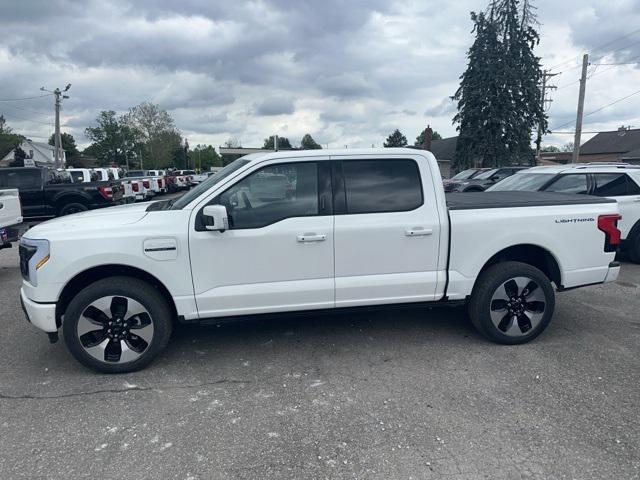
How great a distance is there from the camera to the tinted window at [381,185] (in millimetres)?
3938

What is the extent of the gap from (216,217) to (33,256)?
1536 mm

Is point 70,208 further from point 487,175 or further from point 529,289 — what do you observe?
point 487,175

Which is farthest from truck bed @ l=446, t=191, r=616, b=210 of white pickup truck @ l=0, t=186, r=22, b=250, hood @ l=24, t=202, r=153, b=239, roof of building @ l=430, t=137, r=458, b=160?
roof of building @ l=430, t=137, r=458, b=160

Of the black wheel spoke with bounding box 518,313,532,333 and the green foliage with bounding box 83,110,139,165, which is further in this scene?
the green foliage with bounding box 83,110,139,165

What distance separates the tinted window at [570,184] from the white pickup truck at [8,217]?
8937 millimetres

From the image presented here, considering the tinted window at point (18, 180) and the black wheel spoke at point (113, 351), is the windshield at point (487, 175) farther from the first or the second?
the black wheel spoke at point (113, 351)

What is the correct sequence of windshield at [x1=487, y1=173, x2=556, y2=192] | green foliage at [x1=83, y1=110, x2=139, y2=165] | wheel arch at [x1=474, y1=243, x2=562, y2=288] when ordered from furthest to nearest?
1. green foliage at [x1=83, y1=110, x2=139, y2=165]
2. windshield at [x1=487, y1=173, x2=556, y2=192]
3. wheel arch at [x1=474, y1=243, x2=562, y2=288]

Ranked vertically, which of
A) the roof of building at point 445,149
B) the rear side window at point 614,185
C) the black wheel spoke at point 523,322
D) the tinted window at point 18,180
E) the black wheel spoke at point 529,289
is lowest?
the black wheel spoke at point 523,322

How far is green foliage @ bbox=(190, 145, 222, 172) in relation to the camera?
336 ft

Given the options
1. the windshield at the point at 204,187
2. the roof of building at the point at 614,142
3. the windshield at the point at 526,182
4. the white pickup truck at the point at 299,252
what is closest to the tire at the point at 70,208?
the white pickup truck at the point at 299,252

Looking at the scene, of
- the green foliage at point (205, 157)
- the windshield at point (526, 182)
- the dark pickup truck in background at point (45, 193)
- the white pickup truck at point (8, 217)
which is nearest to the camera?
the white pickup truck at point (8, 217)

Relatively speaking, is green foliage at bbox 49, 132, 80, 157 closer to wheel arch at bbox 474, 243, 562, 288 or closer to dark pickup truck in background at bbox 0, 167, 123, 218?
dark pickup truck in background at bbox 0, 167, 123, 218

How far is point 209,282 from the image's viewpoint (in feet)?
12.2

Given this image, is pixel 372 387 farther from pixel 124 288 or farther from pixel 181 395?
pixel 124 288
